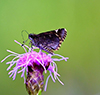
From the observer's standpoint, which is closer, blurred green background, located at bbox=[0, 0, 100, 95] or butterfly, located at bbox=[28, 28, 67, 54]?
butterfly, located at bbox=[28, 28, 67, 54]

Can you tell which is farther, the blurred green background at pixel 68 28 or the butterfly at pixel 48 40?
the blurred green background at pixel 68 28

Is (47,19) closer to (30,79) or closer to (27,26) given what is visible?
(27,26)

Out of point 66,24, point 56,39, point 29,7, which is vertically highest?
point 29,7

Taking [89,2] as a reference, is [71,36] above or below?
below

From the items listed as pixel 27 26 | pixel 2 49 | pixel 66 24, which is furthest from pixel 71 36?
pixel 2 49
